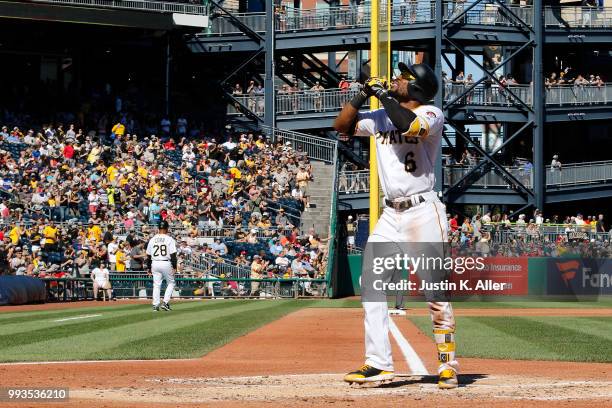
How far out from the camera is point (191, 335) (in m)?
14.4

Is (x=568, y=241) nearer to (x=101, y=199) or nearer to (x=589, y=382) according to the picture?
(x=101, y=199)

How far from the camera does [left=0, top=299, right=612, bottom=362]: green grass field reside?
38.3ft

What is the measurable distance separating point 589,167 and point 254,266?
711 inches

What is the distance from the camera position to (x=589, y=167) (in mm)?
43844

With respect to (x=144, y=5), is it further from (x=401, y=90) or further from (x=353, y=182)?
(x=401, y=90)

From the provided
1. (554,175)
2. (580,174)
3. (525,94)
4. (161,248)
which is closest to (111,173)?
(161,248)

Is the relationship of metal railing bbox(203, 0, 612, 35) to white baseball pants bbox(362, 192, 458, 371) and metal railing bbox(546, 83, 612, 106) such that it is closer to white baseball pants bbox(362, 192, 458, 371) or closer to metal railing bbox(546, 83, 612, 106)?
metal railing bbox(546, 83, 612, 106)

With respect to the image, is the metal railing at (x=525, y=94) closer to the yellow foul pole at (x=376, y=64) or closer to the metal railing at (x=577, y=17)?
the metal railing at (x=577, y=17)

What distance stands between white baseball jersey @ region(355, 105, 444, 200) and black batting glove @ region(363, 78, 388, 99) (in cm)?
36

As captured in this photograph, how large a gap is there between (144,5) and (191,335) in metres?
27.3

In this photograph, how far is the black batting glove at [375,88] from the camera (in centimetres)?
831

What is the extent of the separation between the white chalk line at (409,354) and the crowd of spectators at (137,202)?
623 inches

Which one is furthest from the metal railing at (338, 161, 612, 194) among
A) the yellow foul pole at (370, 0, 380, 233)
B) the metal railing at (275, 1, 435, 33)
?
the yellow foul pole at (370, 0, 380, 233)

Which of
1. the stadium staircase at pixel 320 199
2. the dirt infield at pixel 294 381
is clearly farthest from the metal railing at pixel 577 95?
the dirt infield at pixel 294 381
